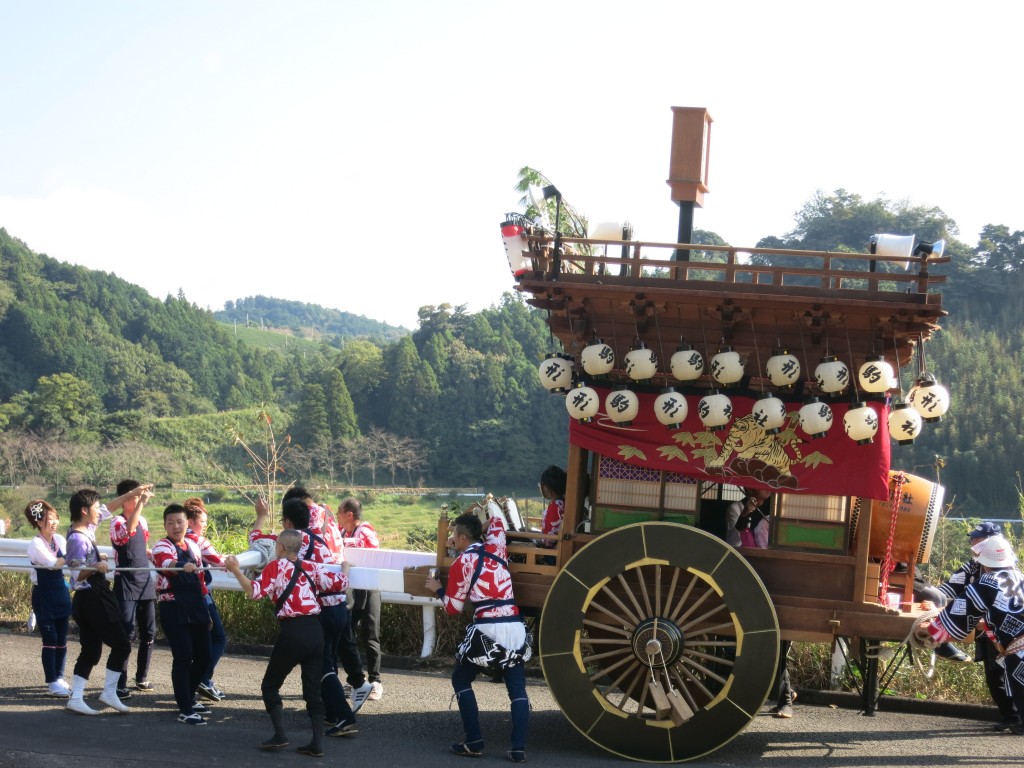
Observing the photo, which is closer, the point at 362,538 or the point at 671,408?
the point at 671,408

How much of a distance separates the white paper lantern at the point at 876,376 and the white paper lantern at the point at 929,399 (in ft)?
1.95

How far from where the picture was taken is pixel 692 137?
27.7 ft

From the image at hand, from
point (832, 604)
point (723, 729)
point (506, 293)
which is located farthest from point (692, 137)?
point (506, 293)

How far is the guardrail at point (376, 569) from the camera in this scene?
322 inches

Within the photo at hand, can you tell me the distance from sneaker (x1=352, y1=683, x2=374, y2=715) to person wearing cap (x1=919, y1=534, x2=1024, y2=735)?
3980 mm

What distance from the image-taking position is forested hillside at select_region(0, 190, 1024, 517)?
5022 cm

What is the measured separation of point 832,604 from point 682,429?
149 centimetres

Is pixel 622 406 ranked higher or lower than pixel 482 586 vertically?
higher

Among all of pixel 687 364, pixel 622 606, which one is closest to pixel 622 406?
pixel 687 364

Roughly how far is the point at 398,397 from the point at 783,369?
51011 mm

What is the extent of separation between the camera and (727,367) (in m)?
7.25

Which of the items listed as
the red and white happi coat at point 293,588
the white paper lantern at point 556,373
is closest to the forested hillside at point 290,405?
the white paper lantern at point 556,373

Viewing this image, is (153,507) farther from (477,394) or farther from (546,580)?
(546,580)

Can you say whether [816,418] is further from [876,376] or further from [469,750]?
[469,750]
